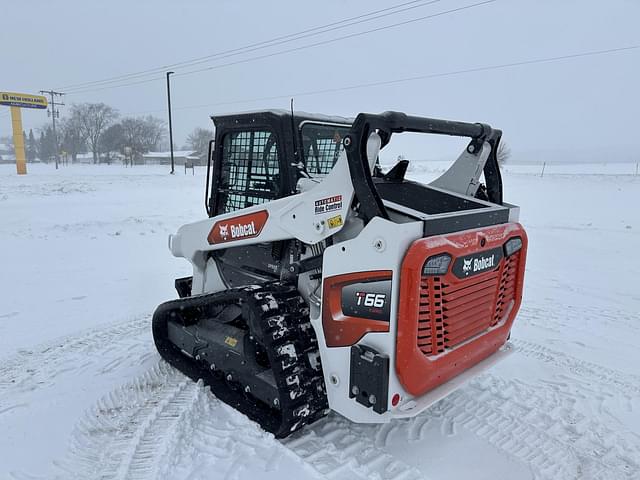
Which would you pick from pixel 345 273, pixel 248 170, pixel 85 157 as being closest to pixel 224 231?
pixel 248 170

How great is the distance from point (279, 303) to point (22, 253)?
269 inches

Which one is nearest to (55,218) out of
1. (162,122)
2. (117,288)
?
(117,288)

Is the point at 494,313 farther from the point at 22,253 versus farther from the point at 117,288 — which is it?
the point at 22,253

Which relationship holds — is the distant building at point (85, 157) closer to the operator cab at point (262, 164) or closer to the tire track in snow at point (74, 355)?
the tire track in snow at point (74, 355)

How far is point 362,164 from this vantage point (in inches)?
102

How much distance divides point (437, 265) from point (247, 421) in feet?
5.56

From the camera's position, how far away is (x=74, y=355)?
4.32 meters

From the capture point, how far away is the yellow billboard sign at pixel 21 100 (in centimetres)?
3394

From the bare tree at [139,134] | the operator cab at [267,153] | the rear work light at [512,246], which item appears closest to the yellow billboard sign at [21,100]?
the bare tree at [139,134]

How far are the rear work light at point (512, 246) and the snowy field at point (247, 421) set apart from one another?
122cm

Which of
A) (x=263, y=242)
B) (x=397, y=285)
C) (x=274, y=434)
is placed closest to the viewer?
(x=397, y=285)

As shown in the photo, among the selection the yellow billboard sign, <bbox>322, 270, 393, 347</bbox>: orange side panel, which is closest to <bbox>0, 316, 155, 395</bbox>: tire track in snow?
<bbox>322, 270, 393, 347</bbox>: orange side panel

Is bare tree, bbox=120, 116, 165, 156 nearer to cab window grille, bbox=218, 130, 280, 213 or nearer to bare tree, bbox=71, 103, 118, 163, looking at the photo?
bare tree, bbox=71, 103, 118, 163

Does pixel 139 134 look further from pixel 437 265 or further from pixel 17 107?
pixel 437 265
